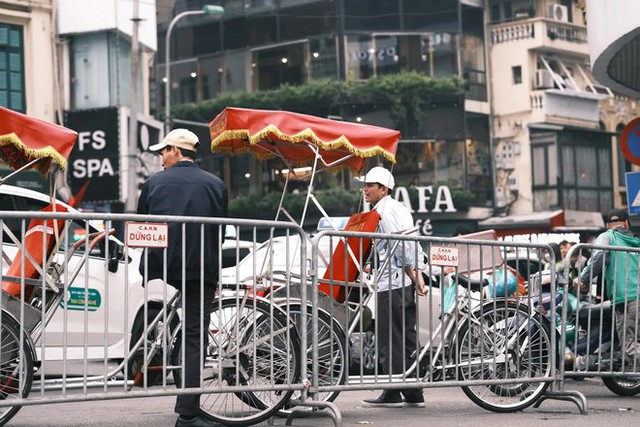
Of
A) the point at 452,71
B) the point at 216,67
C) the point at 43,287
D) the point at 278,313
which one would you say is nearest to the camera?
the point at 43,287

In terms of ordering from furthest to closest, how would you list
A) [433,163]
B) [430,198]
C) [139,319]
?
1. [433,163]
2. [430,198]
3. [139,319]

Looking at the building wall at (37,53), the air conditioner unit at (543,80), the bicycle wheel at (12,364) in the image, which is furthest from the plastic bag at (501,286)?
the air conditioner unit at (543,80)

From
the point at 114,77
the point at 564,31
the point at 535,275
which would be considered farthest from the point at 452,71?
the point at 535,275

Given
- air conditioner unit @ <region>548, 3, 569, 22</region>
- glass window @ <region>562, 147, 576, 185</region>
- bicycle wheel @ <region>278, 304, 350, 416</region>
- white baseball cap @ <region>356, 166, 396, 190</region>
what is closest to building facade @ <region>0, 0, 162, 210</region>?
glass window @ <region>562, 147, 576, 185</region>

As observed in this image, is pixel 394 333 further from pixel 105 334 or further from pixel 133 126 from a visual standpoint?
pixel 133 126

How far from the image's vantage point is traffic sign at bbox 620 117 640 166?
1538 centimetres

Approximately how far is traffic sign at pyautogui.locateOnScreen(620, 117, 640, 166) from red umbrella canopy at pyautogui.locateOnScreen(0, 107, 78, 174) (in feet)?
27.7

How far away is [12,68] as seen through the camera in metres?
33.6

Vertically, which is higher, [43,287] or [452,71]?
[452,71]

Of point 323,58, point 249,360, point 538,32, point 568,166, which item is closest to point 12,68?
point 323,58

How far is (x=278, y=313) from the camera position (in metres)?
8.38

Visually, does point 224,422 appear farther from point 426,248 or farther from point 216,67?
point 216,67

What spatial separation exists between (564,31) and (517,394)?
47.0 metres

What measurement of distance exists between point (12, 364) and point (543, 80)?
48.3 m
